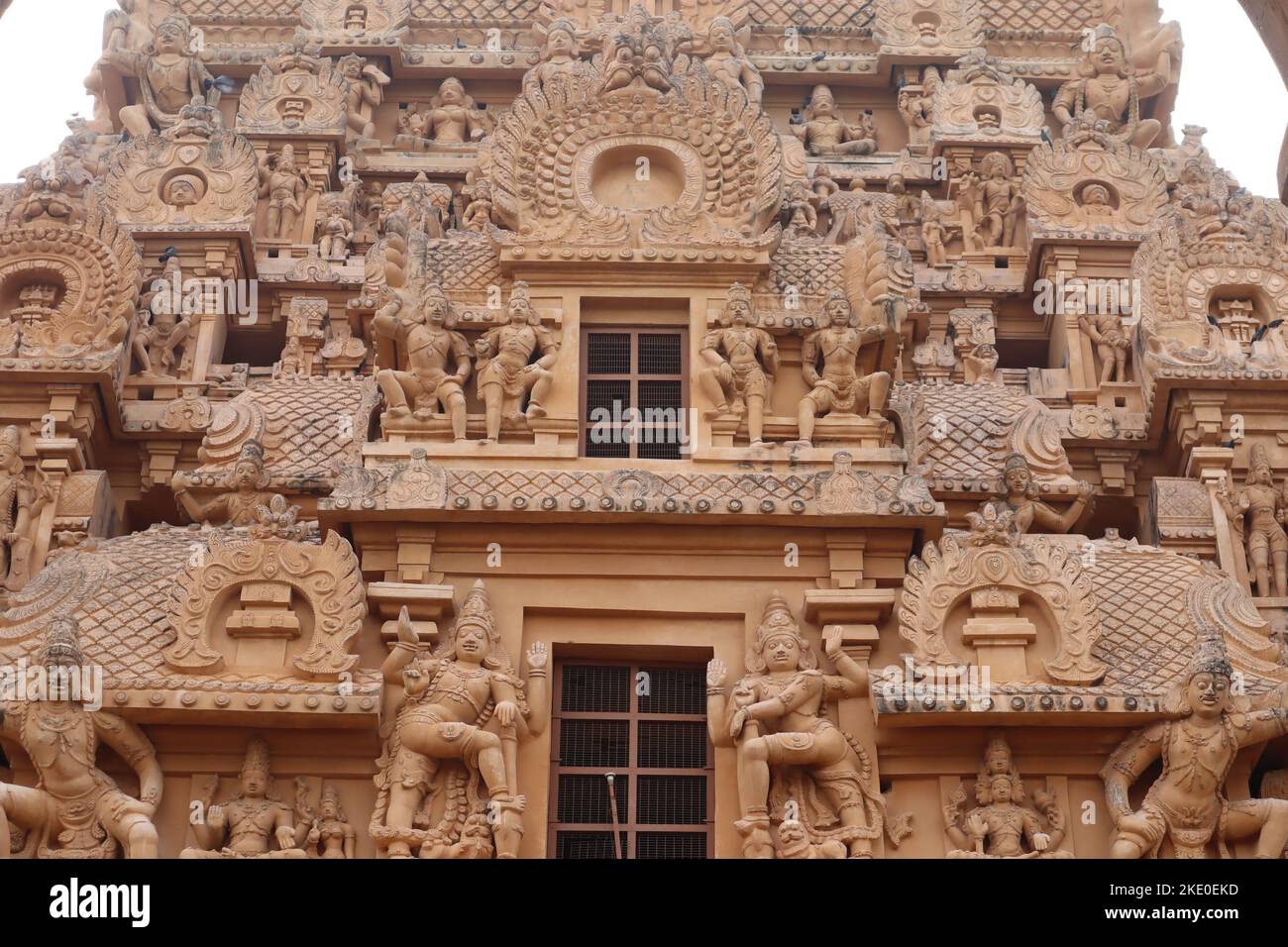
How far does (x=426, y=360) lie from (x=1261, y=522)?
9.36 metres

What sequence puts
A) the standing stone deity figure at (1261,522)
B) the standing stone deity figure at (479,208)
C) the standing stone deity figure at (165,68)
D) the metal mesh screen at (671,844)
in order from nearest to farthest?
the metal mesh screen at (671,844) → the standing stone deity figure at (1261,522) → the standing stone deity figure at (479,208) → the standing stone deity figure at (165,68)

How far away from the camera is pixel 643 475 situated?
74.9 ft

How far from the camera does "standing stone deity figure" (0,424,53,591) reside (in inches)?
988

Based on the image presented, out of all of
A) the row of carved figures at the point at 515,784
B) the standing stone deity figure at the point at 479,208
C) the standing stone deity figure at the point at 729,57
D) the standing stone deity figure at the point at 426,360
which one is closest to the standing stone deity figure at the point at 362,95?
the standing stone deity figure at the point at 479,208

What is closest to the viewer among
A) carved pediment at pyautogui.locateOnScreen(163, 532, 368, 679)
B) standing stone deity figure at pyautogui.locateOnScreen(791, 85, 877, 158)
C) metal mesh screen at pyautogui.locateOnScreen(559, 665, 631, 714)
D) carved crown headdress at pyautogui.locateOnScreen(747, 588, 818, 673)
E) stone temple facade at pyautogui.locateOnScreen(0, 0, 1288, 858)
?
stone temple facade at pyautogui.locateOnScreen(0, 0, 1288, 858)

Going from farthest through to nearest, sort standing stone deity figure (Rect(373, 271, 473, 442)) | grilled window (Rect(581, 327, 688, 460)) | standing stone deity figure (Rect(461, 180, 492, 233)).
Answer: standing stone deity figure (Rect(461, 180, 492, 233)) → grilled window (Rect(581, 327, 688, 460)) → standing stone deity figure (Rect(373, 271, 473, 442))

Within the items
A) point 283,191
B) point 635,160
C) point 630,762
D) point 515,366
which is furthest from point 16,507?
point 630,762

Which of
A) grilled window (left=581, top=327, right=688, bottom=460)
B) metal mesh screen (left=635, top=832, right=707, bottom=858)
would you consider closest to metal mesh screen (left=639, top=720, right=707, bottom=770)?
metal mesh screen (left=635, top=832, right=707, bottom=858)

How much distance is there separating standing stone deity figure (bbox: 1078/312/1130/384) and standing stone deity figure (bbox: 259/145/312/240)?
1057 centimetres

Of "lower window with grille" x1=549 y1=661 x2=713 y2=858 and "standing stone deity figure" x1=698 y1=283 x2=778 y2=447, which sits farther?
"standing stone deity figure" x1=698 y1=283 x2=778 y2=447

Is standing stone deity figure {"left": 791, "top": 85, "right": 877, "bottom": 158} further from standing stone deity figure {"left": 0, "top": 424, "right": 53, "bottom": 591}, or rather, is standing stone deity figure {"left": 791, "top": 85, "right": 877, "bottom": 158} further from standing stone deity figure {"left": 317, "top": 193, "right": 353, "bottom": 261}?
standing stone deity figure {"left": 0, "top": 424, "right": 53, "bottom": 591}

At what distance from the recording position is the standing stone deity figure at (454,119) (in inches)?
1305

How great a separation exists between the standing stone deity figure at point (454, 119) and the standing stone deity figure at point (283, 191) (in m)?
2.39

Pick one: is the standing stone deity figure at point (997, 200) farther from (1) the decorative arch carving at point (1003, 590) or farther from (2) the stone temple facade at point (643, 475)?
(1) the decorative arch carving at point (1003, 590)
